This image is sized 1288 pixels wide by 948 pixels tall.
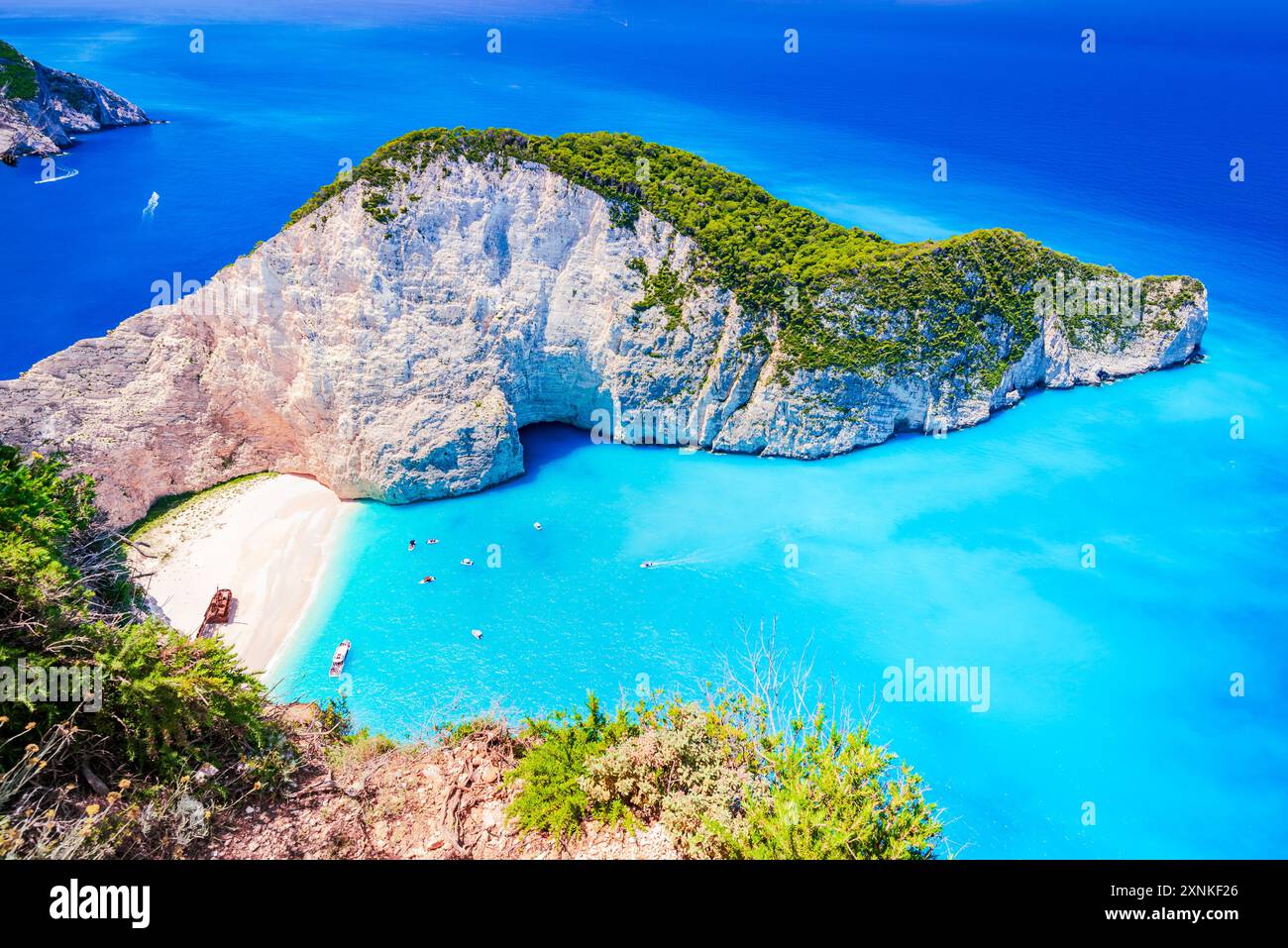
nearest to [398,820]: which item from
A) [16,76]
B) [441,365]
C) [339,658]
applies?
[339,658]

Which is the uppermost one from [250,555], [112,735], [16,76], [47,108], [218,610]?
[16,76]

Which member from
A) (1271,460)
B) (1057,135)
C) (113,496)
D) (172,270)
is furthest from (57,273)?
(1057,135)

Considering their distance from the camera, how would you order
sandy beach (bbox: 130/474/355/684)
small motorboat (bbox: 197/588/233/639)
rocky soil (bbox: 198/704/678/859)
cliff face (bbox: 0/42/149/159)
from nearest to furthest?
rocky soil (bbox: 198/704/678/859) < small motorboat (bbox: 197/588/233/639) < sandy beach (bbox: 130/474/355/684) < cliff face (bbox: 0/42/149/159)

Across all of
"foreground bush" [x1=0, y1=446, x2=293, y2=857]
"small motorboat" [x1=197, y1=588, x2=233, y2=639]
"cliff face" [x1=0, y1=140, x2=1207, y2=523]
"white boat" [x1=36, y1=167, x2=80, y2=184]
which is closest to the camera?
"foreground bush" [x1=0, y1=446, x2=293, y2=857]

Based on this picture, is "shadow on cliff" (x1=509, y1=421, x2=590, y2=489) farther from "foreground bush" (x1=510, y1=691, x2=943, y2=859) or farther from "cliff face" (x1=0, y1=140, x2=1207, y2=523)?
"foreground bush" (x1=510, y1=691, x2=943, y2=859)

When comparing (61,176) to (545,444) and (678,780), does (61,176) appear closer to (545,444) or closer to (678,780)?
(545,444)

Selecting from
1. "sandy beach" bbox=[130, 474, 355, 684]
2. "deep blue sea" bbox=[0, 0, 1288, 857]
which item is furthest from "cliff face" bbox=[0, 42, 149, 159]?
"sandy beach" bbox=[130, 474, 355, 684]
